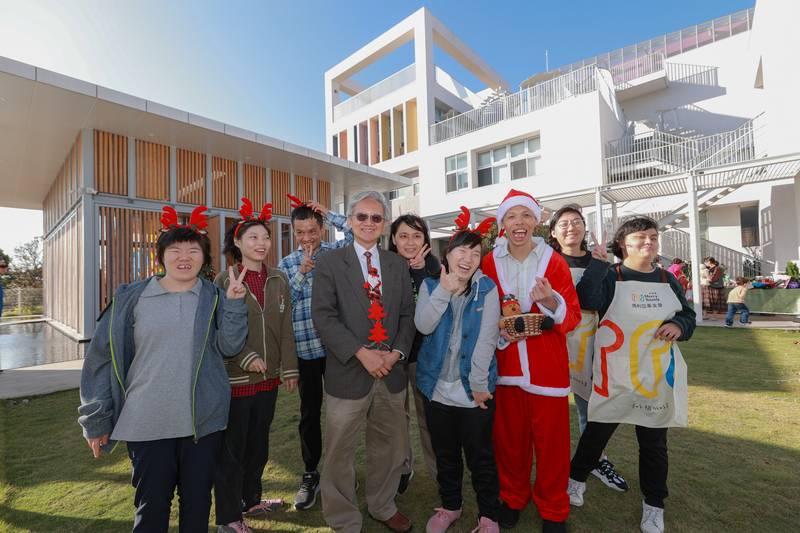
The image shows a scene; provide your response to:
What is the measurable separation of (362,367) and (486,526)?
45.9 inches

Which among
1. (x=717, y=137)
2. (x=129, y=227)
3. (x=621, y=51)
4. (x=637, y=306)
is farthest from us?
(x=621, y=51)

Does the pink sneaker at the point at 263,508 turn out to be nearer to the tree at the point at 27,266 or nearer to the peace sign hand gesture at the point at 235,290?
the peace sign hand gesture at the point at 235,290

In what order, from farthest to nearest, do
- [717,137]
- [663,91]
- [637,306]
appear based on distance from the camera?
[663,91] < [717,137] < [637,306]

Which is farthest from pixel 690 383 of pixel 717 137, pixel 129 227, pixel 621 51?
pixel 621 51

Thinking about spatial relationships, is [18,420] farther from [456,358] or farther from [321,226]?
[456,358]

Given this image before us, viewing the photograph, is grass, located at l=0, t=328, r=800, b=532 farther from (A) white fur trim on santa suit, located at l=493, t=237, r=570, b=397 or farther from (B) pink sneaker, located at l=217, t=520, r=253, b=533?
(A) white fur trim on santa suit, located at l=493, t=237, r=570, b=397

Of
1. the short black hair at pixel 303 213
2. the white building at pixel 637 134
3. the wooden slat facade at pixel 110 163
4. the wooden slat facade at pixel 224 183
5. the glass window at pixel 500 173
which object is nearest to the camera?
the short black hair at pixel 303 213

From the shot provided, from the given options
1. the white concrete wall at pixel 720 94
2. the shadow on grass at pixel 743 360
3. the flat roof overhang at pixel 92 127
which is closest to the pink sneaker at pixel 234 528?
the shadow on grass at pixel 743 360

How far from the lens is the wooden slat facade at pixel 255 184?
10.7m

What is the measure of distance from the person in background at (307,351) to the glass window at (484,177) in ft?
48.2

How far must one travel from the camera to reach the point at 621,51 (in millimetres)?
19344

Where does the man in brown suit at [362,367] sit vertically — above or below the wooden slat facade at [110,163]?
below

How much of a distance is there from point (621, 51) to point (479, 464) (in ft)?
76.5

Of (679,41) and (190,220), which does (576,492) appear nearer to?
(190,220)
